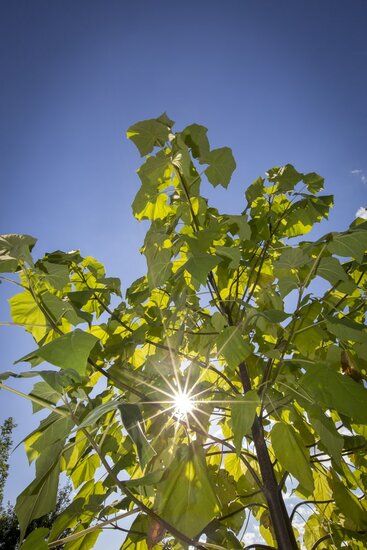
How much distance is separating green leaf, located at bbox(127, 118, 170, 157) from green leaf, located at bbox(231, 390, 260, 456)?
3.16 feet

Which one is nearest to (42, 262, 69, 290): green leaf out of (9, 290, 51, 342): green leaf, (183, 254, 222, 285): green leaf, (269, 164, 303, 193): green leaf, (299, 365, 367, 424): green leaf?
(9, 290, 51, 342): green leaf

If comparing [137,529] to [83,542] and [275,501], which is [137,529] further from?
[275,501]

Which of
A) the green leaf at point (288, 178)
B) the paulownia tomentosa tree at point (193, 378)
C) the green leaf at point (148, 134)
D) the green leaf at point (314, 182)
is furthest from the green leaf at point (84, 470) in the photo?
the green leaf at point (314, 182)

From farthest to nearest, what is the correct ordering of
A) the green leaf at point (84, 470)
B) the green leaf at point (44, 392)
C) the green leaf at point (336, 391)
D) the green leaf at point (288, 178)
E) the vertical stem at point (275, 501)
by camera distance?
the green leaf at point (288, 178) < the green leaf at point (84, 470) < the vertical stem at point (275, 501) < the green leaf at point (44, 392) < the green leaf at point (336, 391)

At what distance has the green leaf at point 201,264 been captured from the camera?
75 centimetres

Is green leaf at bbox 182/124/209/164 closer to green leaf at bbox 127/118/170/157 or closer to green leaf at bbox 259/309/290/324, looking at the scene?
green leaf at bbox 127/118/170/157

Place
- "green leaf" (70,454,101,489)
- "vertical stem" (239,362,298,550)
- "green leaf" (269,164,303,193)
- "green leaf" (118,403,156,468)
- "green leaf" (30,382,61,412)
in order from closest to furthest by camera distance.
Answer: "green leaf" (118,403,156,468)
"green leaf" (30,382,61,412)
"vertical stem" (239,362,298,550)
"green leaf" (70,454,101,489)
"green leaf" (269,164,303,193)

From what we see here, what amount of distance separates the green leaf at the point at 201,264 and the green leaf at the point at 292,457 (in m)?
0.44

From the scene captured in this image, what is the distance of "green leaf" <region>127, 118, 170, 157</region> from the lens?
46.8 inches

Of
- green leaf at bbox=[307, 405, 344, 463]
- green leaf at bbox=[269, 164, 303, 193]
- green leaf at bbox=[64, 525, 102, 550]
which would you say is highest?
green leaf at bbox=[269, 164, 303, 193]

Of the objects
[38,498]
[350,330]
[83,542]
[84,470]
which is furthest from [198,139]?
[83,542]

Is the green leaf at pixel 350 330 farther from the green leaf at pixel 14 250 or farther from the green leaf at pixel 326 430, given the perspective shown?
the green leaf at pixel 14 250

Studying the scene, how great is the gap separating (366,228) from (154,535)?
907 mm

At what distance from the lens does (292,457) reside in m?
0.80
